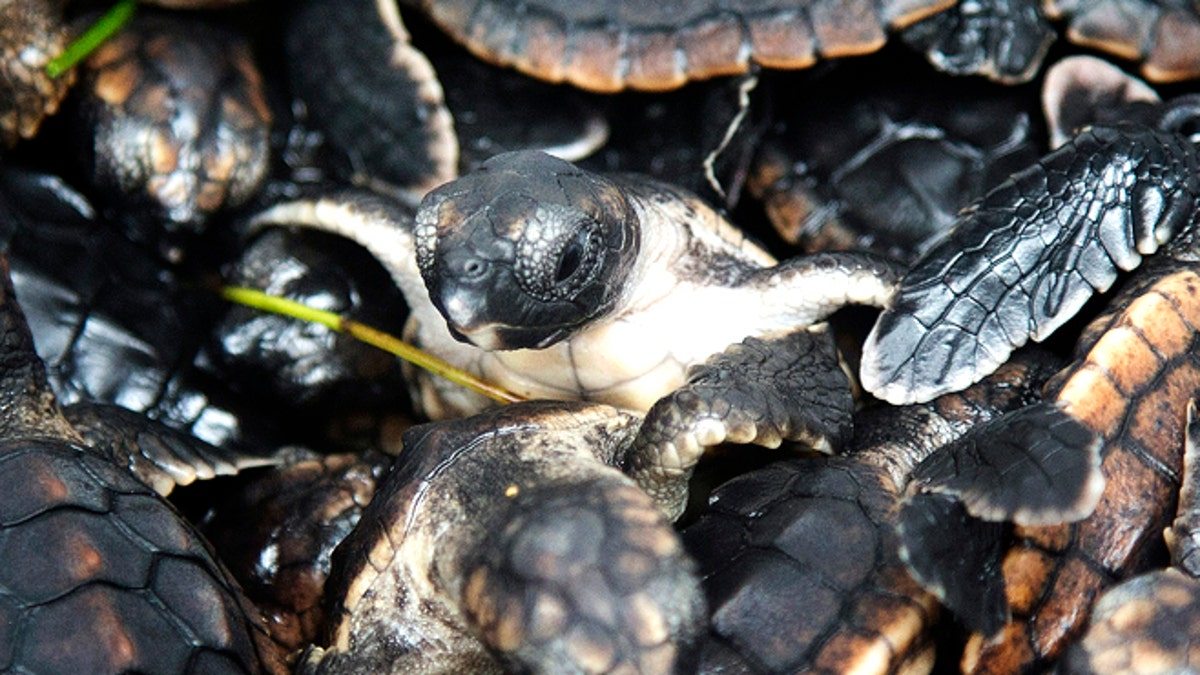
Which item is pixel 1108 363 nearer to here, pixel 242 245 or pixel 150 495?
pixel 150 495

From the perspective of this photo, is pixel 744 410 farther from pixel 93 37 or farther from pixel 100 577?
pixel 93 37

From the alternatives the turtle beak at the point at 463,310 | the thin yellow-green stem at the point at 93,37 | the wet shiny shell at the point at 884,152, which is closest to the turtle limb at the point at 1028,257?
the wet shiny shell at the point at 884,152

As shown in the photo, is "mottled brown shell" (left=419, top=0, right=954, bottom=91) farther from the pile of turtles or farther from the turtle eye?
the turtle eye

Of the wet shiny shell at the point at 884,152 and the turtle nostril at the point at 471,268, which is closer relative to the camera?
the turtle nostril at the point at 471,268

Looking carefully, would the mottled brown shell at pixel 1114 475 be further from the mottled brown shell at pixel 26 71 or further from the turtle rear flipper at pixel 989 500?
the mottled brown shell at pixel 26 71

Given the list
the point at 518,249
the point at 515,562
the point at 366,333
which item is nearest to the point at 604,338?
the point at 518,249

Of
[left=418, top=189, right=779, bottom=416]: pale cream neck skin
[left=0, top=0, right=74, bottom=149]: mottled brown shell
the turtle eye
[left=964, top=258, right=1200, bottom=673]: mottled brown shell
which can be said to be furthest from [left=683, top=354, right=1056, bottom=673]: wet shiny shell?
[left=0, top=0, right=74, bottom=149]: mottled brown shell
